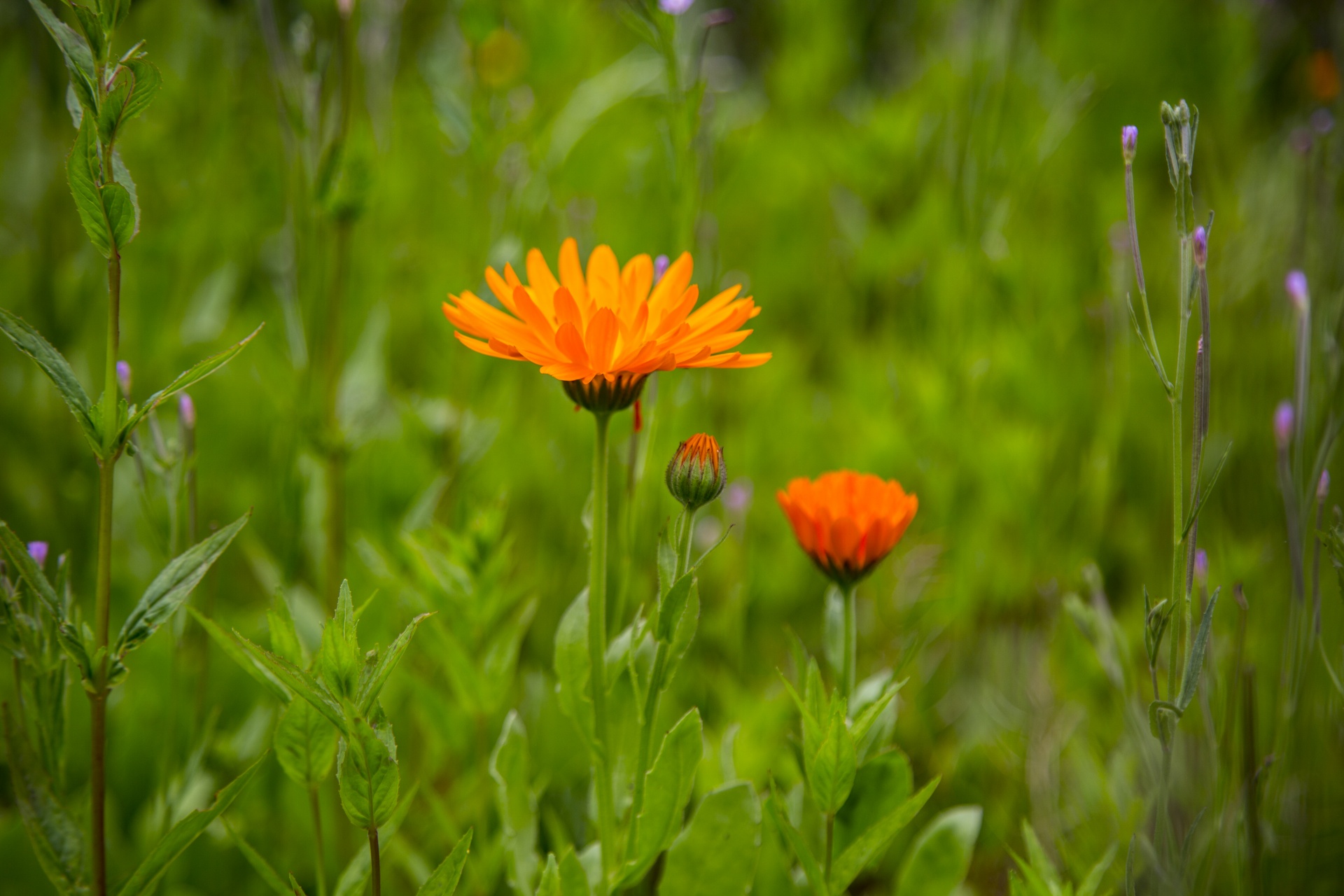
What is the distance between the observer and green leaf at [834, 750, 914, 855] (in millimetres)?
522

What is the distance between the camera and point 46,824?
1.45 ft

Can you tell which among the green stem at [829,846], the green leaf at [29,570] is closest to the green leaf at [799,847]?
the green stem at [829,846]

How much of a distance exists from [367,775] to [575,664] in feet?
0.43

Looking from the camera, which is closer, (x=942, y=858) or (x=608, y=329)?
(x=608, y=329)

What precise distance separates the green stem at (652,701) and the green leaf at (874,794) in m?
0.13

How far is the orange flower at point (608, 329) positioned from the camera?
415 mm

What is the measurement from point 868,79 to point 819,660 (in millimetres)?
1654

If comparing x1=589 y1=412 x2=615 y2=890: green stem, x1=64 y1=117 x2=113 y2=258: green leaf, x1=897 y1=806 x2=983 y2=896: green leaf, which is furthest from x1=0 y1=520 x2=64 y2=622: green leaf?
x1=897 y1=806 x2=983 y2=896: green leaf

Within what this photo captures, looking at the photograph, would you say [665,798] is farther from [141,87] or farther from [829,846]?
[141,87]

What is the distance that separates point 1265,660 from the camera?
761mm

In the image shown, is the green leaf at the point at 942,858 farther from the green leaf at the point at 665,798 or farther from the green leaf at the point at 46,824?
the green leaf at the point at 46,824

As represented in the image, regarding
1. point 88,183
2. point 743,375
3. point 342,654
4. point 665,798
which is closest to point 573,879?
point 665,798

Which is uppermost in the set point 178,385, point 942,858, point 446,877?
point 178,385

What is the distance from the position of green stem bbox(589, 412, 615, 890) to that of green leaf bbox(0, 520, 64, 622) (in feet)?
0.76
